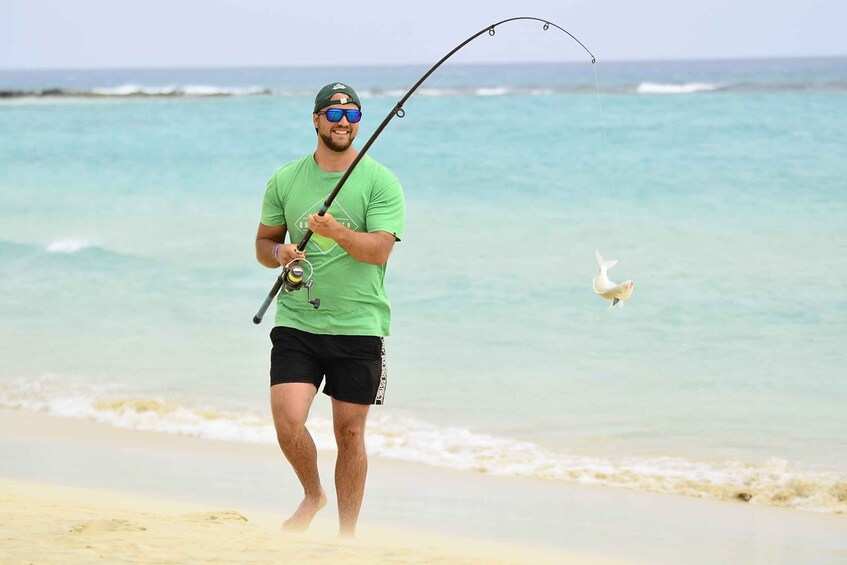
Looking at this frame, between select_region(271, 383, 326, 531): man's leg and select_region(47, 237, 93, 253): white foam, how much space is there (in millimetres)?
8810

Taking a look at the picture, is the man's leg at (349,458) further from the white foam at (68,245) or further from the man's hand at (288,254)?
the white foam at (68,245)

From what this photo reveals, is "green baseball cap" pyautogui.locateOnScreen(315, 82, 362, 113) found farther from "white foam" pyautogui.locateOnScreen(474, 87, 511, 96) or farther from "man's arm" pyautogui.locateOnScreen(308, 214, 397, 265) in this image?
"white foam" pyautogui.locateOnScreen(474, 87, 511, 96)

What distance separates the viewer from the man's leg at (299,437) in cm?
363

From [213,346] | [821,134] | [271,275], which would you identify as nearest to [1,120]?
[821,134]

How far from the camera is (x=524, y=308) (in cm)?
924

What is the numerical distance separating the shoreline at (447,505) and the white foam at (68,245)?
6264 mm

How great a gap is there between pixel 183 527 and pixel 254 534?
24 cm

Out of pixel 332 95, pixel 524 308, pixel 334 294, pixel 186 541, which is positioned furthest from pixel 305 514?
pixel 524 308

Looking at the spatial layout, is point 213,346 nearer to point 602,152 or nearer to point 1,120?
point 602,152

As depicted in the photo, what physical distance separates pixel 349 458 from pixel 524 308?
5571 mm

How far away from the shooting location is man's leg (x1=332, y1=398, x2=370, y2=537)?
12.2ft


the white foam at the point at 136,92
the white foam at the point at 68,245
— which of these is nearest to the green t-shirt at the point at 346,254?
the white foam at the point at 68,245

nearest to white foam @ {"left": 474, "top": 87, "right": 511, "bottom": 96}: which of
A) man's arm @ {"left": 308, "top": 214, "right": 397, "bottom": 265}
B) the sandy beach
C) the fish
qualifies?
the fish

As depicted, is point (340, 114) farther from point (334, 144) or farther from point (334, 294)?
point (334, 294)
